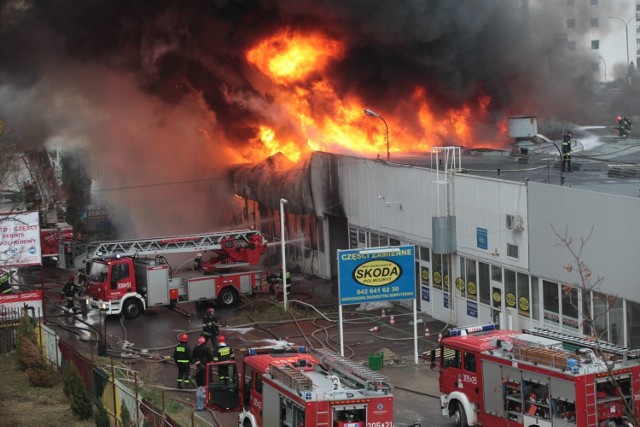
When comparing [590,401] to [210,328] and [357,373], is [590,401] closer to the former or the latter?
[357,373]

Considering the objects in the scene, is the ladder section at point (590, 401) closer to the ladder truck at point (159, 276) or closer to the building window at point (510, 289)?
the building window at point (510, 289)

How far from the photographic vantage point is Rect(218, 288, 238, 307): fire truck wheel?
30.4 m

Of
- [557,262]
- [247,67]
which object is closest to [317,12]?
[247,67]

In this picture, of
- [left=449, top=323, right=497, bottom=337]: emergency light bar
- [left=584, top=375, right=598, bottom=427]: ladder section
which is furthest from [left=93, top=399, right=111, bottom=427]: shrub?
[left=584, top=375, right=598, bottom=427]: ladder section

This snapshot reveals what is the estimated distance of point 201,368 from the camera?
2080cm

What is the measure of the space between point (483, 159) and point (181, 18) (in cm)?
1229

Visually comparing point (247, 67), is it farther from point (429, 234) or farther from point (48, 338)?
point (48, 338)

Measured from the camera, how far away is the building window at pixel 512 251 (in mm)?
24141

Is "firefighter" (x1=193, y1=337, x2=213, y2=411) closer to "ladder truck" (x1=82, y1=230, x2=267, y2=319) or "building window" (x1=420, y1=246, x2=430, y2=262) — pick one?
"ladder truck" (x1=82, y1=230, x2=267, y2=319)

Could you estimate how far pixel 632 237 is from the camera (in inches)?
800

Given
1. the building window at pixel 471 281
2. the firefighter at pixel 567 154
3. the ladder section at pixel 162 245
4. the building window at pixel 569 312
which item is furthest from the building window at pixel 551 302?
the ladder section at pixel 162 245

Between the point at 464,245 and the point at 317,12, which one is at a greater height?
the point at 317,12

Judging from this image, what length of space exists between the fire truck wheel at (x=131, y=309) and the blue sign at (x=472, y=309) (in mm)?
9472

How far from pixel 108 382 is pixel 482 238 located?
1141 cm
